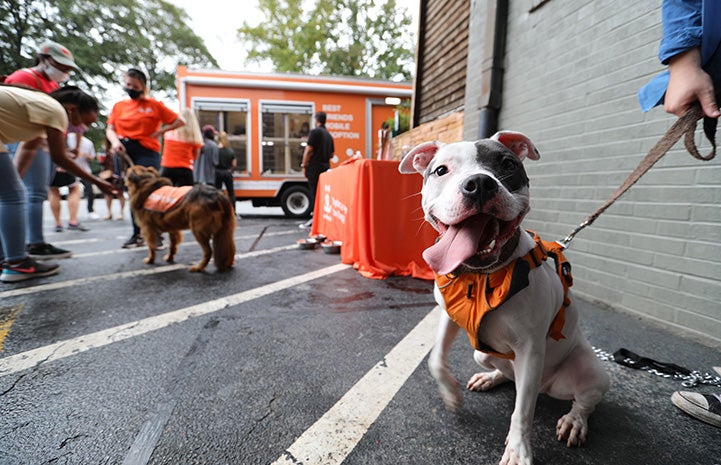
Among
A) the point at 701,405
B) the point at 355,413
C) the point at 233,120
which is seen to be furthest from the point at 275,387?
the point at 233,120

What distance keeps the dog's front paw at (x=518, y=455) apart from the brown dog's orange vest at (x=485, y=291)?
0.30 m

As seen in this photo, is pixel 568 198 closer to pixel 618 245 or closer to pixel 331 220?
pixel 618 245

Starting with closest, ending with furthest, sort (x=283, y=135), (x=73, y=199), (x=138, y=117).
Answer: (x=138, y=117) → (x=73, y=199) → (x=283, y=135)

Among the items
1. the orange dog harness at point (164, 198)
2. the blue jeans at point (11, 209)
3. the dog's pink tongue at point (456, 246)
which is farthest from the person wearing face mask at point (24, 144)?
the dog's pink tongue at point (456, 246)

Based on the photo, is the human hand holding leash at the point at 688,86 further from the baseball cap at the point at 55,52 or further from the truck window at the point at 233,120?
the truck window at the point at 233,120

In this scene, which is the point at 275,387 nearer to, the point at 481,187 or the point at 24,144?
the point at 481,187

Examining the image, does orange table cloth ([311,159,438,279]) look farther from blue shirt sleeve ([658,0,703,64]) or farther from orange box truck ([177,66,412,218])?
orange box truck ([177,66,412,218])

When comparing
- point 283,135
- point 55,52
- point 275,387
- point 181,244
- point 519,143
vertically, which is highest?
point 283,135

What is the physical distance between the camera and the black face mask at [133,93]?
409cm

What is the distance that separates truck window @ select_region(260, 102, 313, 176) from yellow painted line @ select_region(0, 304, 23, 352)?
6.60 metres

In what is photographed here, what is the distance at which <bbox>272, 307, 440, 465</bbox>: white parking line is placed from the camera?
1.21 metres

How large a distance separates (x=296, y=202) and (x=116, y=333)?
23.8 feet

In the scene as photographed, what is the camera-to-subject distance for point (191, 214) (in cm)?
359

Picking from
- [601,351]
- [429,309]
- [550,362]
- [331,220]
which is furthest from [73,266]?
[601,351]
